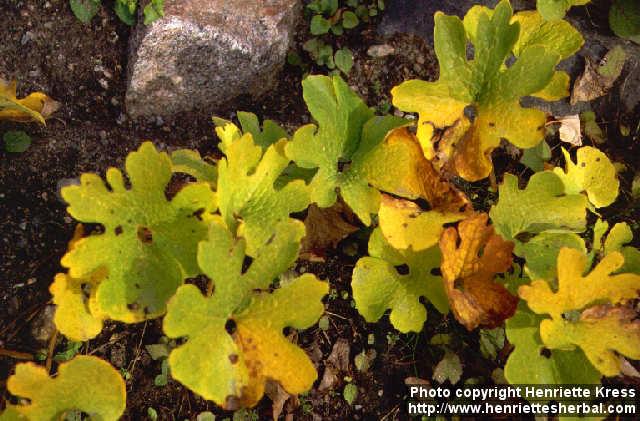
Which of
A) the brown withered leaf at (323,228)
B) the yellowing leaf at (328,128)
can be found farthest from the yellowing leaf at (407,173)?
the brown withered leaf at (323,228)

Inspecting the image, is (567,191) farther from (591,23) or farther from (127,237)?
(127,237)

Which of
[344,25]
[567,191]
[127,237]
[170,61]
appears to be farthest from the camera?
[344,25]

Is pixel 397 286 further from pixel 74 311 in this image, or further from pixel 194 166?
pixel 74 311

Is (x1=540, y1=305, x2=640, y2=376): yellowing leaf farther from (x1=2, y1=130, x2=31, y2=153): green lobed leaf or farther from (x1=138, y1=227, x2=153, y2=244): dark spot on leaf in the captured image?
(x1=2, y1=130, x2=31, y2=153): green lobed leaf

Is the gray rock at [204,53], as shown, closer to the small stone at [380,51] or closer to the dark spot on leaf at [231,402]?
the small stone at [380,51]

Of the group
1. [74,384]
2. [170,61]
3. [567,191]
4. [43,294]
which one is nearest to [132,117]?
[170,61]

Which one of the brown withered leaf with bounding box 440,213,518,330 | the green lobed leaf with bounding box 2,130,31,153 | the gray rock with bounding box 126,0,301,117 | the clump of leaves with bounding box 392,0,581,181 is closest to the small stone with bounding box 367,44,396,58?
the gray rock with bounding box 126,0,301,117

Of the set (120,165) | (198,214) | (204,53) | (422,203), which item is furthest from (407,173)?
(120,165)
